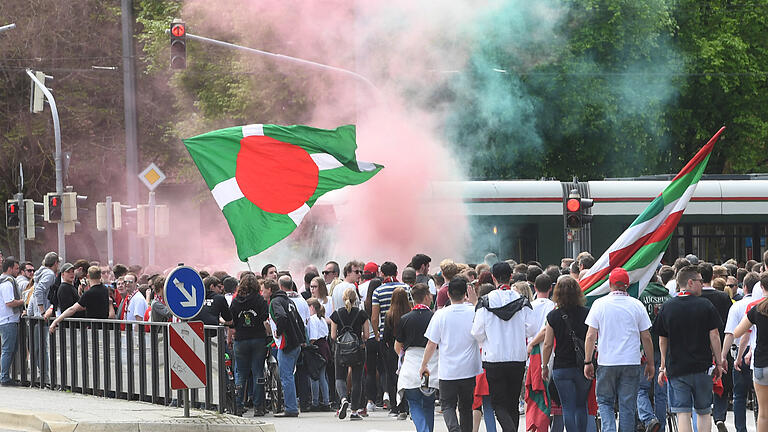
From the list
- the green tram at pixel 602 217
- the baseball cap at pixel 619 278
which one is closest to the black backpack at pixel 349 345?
the baseball cap at pixel 619 278

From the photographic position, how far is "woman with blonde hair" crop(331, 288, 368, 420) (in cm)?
1380

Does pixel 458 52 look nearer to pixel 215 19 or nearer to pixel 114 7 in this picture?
pixel 215 19

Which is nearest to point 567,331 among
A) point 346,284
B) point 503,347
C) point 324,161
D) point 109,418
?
point 503,347

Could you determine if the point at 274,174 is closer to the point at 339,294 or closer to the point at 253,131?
the point at 253,131

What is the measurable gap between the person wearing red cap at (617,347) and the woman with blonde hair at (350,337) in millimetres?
3950

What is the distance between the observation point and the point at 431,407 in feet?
37.0

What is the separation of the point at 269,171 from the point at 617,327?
5.43m

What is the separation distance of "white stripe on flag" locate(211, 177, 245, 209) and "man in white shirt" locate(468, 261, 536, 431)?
413cm

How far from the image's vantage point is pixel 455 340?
10797 mm

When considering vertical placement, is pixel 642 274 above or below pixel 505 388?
above

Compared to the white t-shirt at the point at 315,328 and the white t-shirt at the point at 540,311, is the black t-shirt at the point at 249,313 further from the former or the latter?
the white t-shirt at the point at 540,311

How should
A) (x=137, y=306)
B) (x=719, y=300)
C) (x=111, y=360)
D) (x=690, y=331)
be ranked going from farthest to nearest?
(x=137, y=306)
(x=111, y=360)
(x=719, y=300)
(x=690, y=331)

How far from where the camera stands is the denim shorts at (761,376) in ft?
33.8

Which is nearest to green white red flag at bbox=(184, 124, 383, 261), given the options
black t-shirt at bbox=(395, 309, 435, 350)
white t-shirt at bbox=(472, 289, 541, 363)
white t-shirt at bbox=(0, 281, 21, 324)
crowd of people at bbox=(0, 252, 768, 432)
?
crowd of people at bbox=(0, 252, 768, 432)
